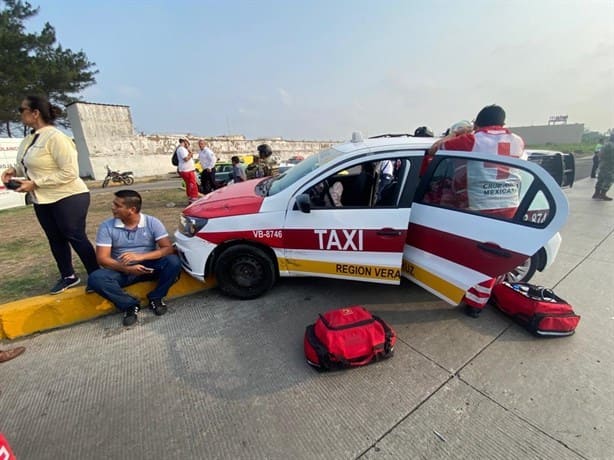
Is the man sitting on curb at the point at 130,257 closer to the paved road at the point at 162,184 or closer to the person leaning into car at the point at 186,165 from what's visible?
the person leaning into car at the point at 186,165

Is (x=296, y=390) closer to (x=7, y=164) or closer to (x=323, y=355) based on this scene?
(x=323, y=355)

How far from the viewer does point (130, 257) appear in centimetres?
285

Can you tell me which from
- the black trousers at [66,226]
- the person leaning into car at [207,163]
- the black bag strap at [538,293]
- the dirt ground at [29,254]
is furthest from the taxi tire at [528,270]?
the person leaning into car at [207,163]

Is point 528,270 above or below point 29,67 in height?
below

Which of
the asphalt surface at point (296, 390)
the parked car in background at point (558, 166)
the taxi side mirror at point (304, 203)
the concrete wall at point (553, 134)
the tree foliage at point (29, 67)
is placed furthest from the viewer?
the concrete wall at point (553, 134)

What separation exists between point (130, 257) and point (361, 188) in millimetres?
2541

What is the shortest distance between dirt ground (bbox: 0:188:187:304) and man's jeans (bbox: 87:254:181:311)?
97 centimetres

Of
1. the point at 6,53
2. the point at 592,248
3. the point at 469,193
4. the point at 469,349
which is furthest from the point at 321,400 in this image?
the point at 6,53

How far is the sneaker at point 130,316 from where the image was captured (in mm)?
2857

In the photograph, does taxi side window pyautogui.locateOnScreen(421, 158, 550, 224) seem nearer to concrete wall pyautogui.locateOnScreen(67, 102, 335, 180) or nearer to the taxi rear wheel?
the taxi rear wheel

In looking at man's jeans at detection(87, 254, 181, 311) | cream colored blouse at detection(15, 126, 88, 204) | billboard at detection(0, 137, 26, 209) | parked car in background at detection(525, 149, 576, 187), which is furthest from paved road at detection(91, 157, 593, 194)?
man's jeans at detection(87, 254, 181, 311)

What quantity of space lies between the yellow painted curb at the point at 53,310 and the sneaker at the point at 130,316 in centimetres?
25

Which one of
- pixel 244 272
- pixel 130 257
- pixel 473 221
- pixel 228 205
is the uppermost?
pixel 228 205

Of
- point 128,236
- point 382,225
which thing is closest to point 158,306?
point 128,236
